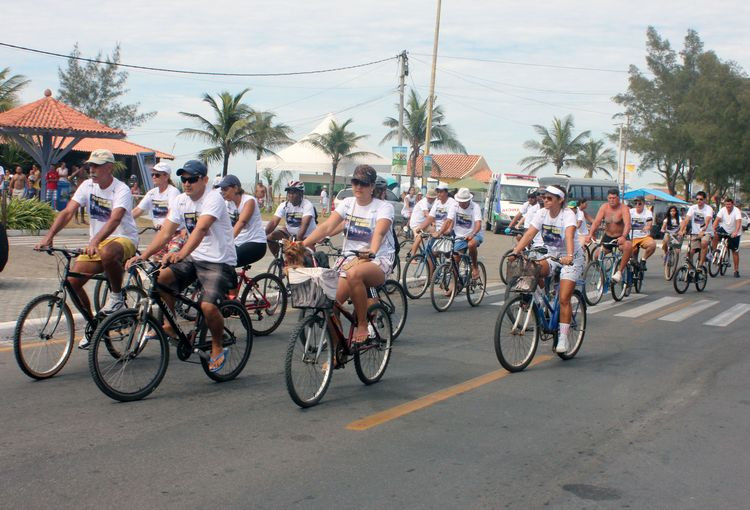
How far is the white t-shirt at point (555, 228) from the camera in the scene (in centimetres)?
842

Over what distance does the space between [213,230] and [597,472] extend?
367 cm

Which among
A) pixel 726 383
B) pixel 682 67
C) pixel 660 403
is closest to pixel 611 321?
pixel 726 383

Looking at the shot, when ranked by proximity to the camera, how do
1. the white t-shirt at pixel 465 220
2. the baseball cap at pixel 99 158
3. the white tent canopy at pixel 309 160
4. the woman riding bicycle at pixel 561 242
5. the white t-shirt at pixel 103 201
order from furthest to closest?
the white tent canopy at pixel 309 160 → the white t-shirt at pixel 465 220 → the woman riding bicycle at pixel 561 242 → the white t-shirt at pixel 103 201 → the baseball cap at pixel 99 158

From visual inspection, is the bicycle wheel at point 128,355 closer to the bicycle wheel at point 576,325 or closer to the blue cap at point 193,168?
the blue cap at point 193,168

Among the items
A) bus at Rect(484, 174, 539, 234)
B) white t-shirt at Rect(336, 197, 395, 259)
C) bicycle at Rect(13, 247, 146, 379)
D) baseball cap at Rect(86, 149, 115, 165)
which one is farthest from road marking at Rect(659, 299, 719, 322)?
bus at Rect(484, 174, 539, 234)

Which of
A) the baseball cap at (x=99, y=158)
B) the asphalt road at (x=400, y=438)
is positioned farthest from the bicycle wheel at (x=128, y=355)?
the baseball cap at (x=99, y=158)

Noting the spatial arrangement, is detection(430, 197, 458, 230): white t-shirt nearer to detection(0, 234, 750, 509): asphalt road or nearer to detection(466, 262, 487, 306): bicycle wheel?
detection(466, 262, 487, 306): bicycle wheel

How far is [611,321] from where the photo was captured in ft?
39.5

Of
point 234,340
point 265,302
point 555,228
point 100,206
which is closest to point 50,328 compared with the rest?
point 100,206

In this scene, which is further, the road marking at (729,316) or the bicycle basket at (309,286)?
the road marking at (729,316)

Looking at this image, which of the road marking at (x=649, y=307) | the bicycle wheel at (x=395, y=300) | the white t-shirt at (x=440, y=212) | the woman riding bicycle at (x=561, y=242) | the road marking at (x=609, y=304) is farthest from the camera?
the white t-shirt at (x=440, y=212)

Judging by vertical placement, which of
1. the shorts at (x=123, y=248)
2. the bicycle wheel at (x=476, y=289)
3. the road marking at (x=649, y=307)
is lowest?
the road marking at (x=649, y=307)

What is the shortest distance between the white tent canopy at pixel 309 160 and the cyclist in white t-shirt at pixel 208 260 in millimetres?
44937

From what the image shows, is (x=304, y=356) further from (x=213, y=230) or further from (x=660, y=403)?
(x=660, y=403)
